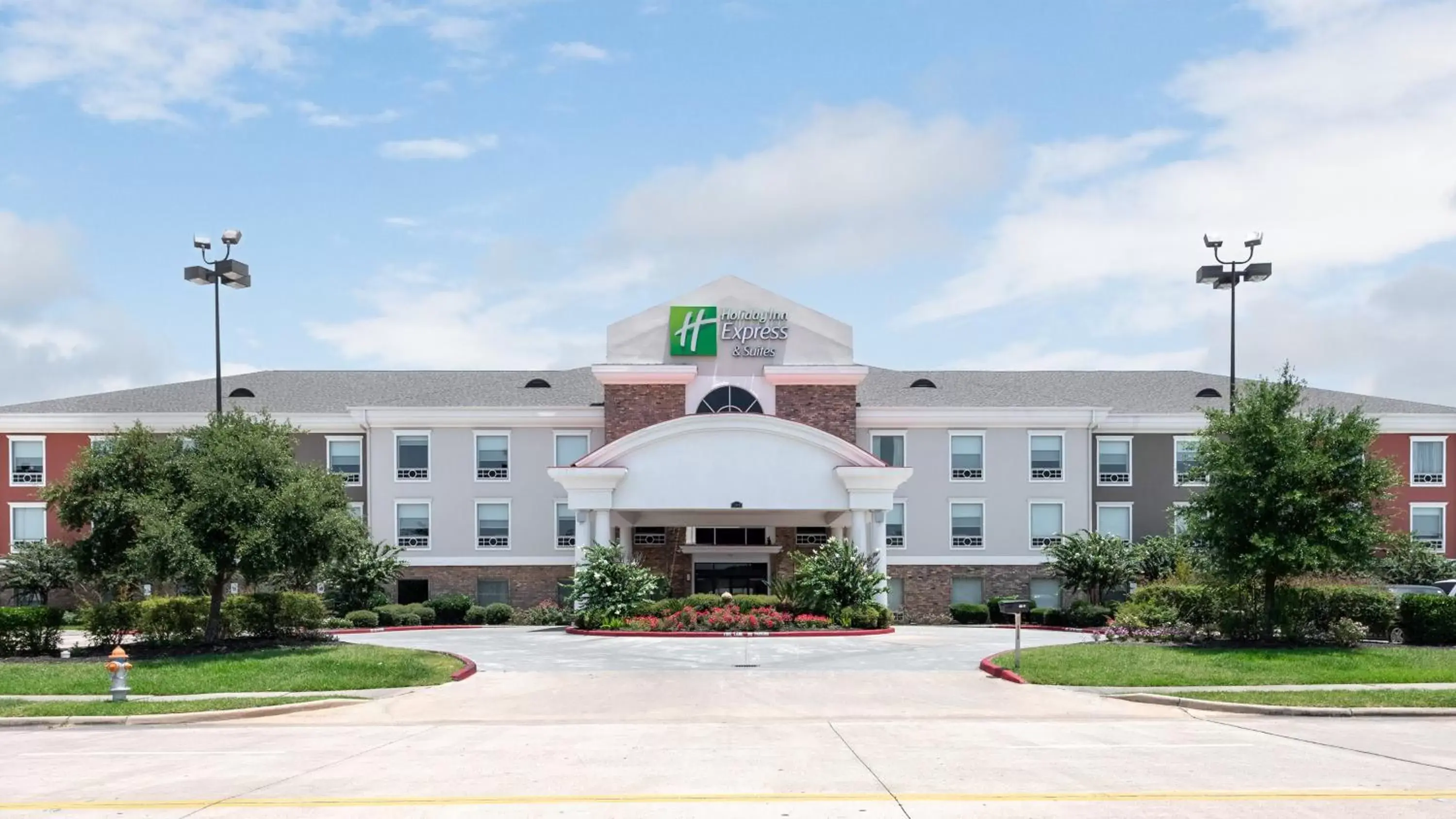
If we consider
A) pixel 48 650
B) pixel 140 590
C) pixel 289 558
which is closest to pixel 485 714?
pixel 289 558

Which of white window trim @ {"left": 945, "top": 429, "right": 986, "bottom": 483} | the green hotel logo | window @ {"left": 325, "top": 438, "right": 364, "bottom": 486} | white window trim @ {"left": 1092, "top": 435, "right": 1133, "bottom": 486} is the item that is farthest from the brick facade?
window @ {"left": 325, "top": 438, "right": 364, "bottom": 486}

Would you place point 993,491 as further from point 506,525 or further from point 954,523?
point 506,525

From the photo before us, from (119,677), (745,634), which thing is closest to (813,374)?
(745,634)

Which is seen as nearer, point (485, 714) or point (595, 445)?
point (485, 714)

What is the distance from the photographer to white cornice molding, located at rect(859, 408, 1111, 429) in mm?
46688

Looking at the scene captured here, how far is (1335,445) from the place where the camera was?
27984 millimetres

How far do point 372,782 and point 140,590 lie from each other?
3105 centimetres

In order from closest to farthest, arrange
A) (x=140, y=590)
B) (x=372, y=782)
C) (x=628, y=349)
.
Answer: (x=372, y=782), (x=140, y=590), (x=628, y=349)

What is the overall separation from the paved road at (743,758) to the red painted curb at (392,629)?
15703mm

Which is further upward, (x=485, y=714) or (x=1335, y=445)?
(x=1335, y=445)

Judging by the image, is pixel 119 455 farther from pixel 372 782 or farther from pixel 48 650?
pixel 372 782

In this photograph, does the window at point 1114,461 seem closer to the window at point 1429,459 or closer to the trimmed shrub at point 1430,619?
the window at point 1429,459

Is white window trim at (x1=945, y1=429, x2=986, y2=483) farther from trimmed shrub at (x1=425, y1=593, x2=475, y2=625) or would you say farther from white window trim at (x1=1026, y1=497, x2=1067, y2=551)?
trimmed shrub at (x1=425, y1=593, x2=475, y2=625)

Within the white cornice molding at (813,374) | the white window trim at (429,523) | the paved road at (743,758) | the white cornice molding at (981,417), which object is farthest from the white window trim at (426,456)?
the paved road at (743,758)
